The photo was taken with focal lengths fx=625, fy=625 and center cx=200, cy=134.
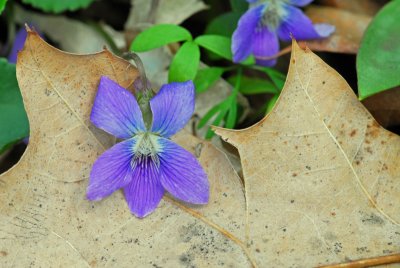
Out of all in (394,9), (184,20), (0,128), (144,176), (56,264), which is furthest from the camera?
(184,20)

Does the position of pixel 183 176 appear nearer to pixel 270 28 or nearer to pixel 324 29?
pixel 270 28

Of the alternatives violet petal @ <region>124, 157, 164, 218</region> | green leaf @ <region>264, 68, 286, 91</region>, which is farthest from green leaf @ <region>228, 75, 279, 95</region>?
violet petal @ <region>124, 157, 164, 218</region>

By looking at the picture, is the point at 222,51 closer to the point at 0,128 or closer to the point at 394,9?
the point at 394,9

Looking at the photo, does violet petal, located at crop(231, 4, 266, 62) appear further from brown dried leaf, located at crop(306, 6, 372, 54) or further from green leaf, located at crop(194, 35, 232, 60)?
brown dried leaf, located at crop(306, 6, 372, 54)

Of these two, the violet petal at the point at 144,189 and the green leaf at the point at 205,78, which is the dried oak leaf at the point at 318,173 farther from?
the green leaf at the point at 205,78

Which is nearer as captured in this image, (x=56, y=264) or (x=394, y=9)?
(x=56, y=264)

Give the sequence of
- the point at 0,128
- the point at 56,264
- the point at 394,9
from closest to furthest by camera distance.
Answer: the point at 56,264 → the point at 0,128 → the point at 394,9

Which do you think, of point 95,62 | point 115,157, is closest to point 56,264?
point 115,157

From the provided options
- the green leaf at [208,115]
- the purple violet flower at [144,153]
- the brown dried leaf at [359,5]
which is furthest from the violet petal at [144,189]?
the brown dried leaf at [359,5]
